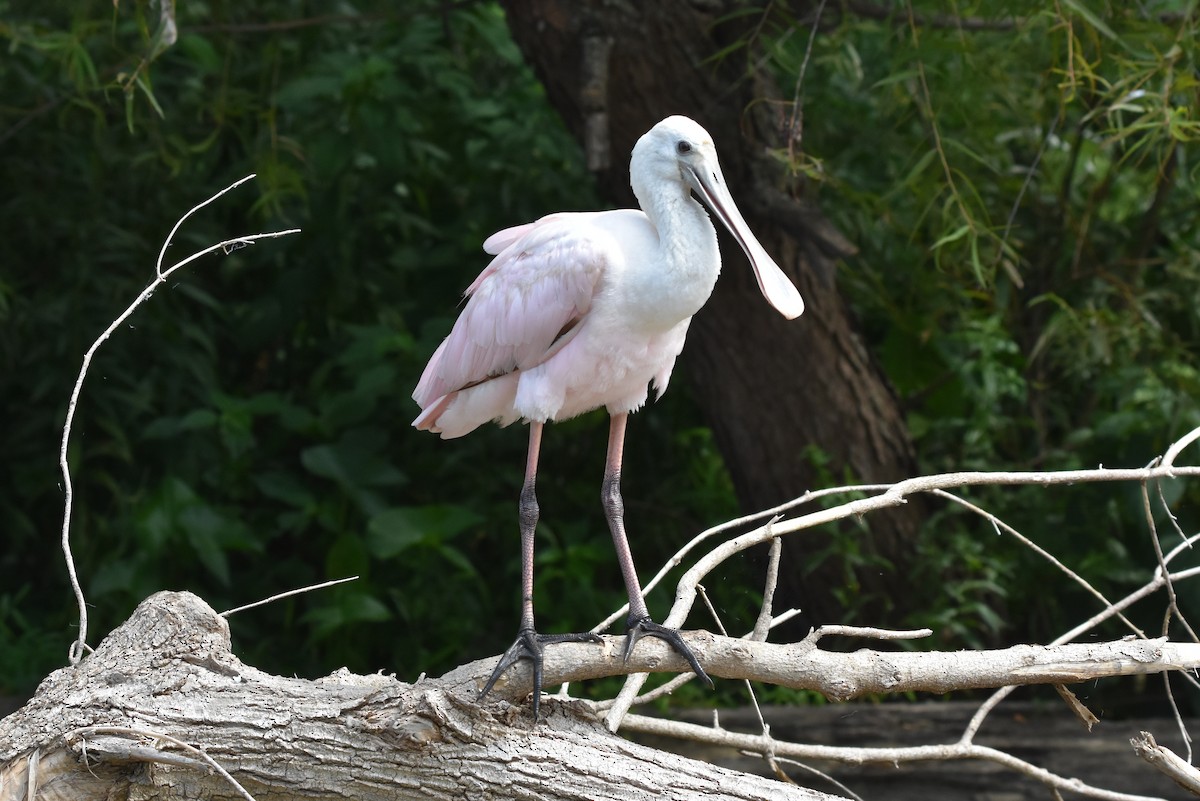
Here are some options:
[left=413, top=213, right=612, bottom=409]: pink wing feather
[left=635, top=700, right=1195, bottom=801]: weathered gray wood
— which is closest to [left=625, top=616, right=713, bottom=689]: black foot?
[left=413, top=213, right=612, bottom=409]: pink wing feather

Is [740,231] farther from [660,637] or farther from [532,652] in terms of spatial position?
[532,652]

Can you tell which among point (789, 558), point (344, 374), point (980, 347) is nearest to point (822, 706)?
point (789, 558)

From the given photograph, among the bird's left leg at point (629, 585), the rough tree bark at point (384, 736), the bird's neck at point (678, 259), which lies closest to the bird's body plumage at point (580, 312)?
the bird's neck at point (678, 259)

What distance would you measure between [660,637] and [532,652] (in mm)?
229

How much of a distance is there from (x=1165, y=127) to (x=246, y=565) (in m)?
3.58

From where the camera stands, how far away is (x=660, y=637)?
2.51m

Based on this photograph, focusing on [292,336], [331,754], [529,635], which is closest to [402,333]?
[292,336]

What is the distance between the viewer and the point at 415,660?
16.1 feet

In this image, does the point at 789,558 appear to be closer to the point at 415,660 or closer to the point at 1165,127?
the point at 415,660

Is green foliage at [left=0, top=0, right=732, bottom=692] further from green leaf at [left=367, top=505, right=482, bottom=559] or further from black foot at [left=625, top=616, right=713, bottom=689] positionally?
black foot at [left=625, top=616, right=713, bottom=689]

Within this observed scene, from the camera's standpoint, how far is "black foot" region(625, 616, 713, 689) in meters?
2.45

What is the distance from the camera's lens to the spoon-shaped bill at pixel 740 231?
264cm

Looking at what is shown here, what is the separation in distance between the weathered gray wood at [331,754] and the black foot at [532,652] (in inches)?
2.1

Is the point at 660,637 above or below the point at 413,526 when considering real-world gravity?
above
